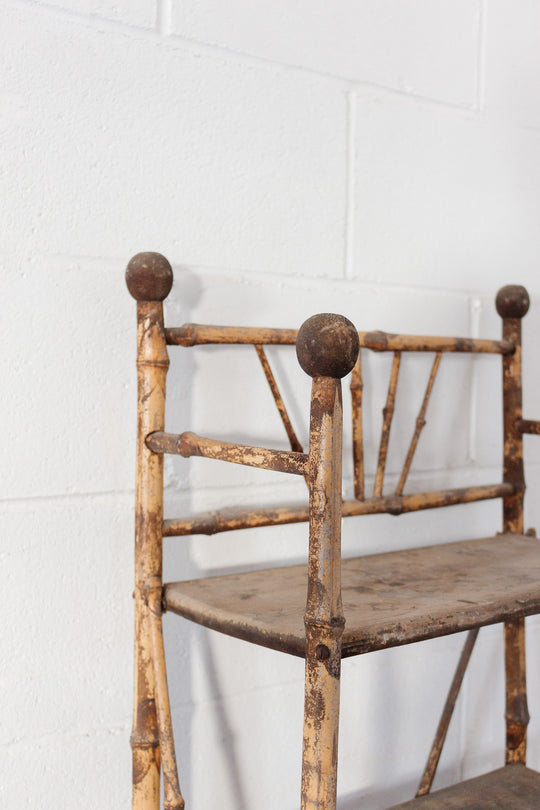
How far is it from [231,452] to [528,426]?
0.61m

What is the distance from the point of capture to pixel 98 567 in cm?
104

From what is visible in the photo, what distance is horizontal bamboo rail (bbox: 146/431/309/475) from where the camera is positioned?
71 centimetres

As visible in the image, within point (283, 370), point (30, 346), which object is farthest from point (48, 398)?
point (283, 370)

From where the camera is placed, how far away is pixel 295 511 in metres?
1.05

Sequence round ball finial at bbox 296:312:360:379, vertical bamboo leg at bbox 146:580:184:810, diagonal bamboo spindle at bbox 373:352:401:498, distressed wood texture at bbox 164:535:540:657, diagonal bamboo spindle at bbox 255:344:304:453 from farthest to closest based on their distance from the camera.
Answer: diagonal bamboo spindle at bbox 373:352:401:498 → diagonal bamboo spindle at bbox 255:344:304:453 → vertical bamboo leg at bbox 146:580:184:810 → distressed wood texture at bbox 164:535:540:657 → round ball finial at bbox 296:312:360:379

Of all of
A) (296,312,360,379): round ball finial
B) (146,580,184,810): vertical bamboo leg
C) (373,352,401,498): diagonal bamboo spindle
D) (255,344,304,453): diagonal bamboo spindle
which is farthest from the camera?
(373,352,401,498): diagonal bamboo spindle

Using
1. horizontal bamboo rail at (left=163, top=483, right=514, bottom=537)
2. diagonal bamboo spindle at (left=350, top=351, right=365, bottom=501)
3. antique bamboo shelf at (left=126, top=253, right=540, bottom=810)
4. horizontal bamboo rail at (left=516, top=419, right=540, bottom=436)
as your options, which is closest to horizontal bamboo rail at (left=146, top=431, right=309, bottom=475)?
antique bamboo shelf at (left=126, top=253, right=540, bottom=810)

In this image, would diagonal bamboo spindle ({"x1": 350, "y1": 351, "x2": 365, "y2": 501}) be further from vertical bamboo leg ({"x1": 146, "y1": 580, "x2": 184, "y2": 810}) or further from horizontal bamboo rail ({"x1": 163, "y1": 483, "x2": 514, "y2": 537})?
vertical bamboo leg ({"x1": 146, "y1": 580, "x2": 184, "y2": 810})

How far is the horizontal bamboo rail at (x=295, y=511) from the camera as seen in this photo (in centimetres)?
98

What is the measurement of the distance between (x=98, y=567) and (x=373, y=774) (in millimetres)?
589

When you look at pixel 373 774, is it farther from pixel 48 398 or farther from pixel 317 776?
pixel 48 398

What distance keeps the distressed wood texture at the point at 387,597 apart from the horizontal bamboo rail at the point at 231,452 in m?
0.16

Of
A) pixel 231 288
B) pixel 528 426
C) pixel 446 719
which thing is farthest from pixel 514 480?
pixel 231 288

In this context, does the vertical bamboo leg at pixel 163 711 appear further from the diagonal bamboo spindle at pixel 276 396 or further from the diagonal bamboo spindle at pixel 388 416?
the diagonal bamboo spindle at pixel 388 416
